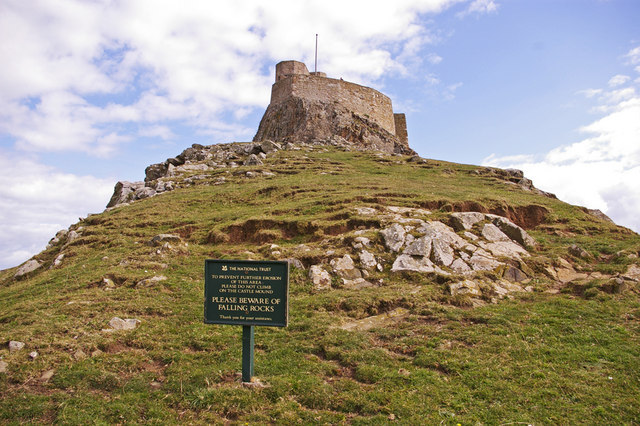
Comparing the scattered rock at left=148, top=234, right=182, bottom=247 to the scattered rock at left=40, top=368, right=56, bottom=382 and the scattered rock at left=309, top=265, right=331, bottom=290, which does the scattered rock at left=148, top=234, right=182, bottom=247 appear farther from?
the scattered rock at left=40, top=368, right=56, bottom=382

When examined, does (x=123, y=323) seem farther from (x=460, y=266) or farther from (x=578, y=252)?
(x=578, y=252)

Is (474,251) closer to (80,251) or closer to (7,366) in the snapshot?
(7,366)

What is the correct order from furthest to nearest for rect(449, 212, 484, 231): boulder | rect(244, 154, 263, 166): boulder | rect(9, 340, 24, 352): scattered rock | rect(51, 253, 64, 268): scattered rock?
rect(244, 154, 263, 166): boulder → rect(51, 253, 64, 268): scattered rock → rect(449, 212, 484, 231): boulder → rect(9, 340, 24, 352): scattered rock

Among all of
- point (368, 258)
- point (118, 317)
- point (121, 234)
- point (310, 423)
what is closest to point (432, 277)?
point (368, 258)

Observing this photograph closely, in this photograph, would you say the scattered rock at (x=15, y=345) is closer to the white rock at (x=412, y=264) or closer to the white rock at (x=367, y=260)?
the white rock at (x=367, y=260)

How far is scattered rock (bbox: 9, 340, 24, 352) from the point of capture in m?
8.64

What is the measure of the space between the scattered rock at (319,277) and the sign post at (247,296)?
5.53 meters

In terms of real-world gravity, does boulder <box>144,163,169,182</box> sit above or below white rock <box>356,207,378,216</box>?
above

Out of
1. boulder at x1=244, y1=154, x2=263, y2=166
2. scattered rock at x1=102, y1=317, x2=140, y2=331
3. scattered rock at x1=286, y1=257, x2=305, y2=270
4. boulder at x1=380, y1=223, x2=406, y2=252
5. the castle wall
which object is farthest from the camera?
the castle wall

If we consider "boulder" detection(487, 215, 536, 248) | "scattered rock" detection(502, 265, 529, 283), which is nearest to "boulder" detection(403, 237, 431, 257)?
"scattered rock" detection(502, 265, 529, 283)

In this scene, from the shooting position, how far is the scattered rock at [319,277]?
44.0 ft

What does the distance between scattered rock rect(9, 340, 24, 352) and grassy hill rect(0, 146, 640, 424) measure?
0.10 m

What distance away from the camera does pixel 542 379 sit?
25.5 ft

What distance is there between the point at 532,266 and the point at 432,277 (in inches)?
170
